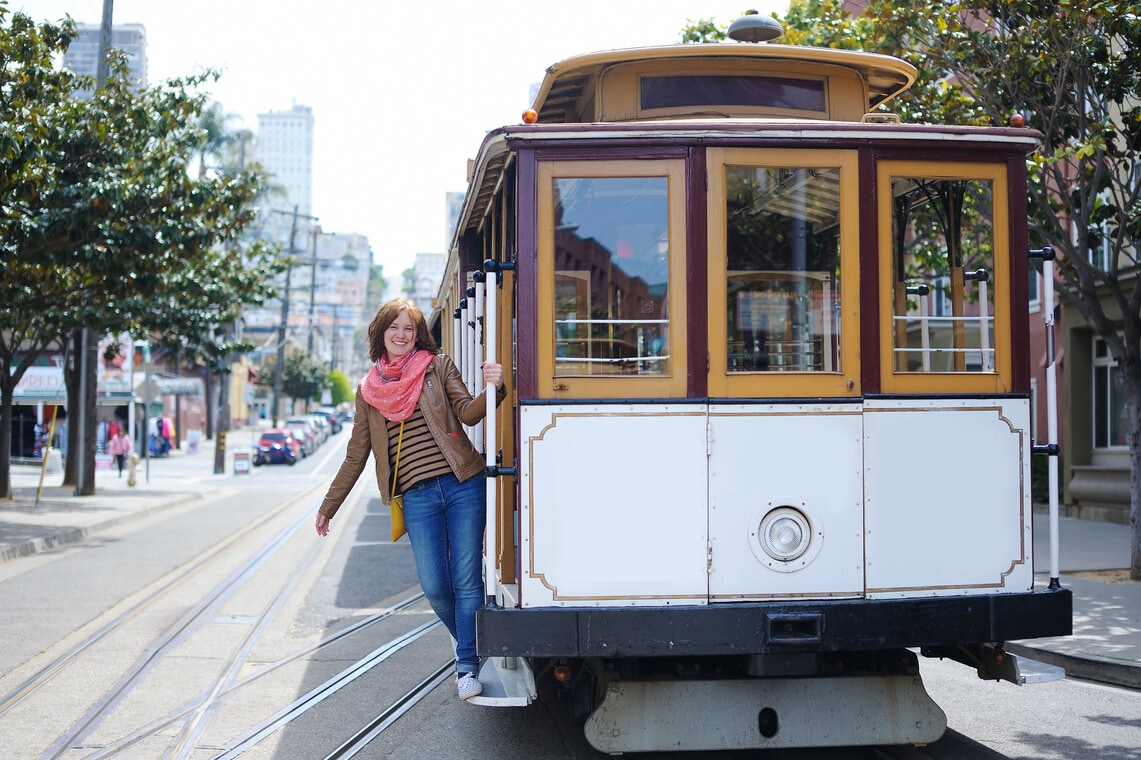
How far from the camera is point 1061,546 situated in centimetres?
1538

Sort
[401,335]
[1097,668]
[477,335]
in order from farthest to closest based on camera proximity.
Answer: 1. [1097,668]
2. [477,335]
3. [401,335]

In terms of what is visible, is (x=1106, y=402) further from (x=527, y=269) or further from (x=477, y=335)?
(x=527, y=269)

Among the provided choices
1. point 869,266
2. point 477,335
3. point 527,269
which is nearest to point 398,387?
point 477,335

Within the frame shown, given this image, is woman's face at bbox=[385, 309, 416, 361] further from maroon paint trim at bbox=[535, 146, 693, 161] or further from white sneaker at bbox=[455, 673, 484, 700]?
white sneaker at bbox=[455, 673, 484, 700]

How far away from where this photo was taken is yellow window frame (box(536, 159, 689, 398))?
5258 millimetres

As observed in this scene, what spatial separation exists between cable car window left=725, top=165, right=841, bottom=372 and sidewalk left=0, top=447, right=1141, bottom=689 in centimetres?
401

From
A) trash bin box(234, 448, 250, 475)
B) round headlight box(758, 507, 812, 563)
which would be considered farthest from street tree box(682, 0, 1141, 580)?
trash bin box(234, 448, 250, 475)

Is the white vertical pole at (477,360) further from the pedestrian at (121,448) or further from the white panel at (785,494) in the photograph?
the pedestrian at (121,448)

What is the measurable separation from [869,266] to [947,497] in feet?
→ 3.49

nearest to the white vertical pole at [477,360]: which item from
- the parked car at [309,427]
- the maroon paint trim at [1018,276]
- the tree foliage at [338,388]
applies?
the maroon paint trim at [1018,276]

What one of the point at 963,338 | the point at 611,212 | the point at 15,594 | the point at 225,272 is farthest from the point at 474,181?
the point at 225,272

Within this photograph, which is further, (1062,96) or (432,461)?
(1062,96)

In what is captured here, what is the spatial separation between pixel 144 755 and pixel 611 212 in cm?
353

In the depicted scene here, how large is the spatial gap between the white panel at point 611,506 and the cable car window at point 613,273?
0.87 feet
